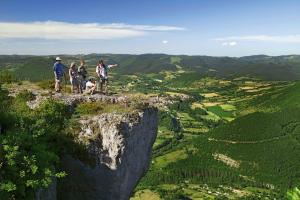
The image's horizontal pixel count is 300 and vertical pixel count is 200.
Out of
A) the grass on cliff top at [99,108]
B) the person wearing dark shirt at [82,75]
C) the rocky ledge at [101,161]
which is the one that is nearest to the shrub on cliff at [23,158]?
the rocky ledge at [101,161]

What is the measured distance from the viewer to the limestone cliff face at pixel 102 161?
31681 millimetres

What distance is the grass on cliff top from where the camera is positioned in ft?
112

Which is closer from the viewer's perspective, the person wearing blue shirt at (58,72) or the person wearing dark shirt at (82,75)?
the person wearing blue shirt at (58,72)

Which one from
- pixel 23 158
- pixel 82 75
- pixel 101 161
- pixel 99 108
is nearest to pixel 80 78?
pixel 82 75

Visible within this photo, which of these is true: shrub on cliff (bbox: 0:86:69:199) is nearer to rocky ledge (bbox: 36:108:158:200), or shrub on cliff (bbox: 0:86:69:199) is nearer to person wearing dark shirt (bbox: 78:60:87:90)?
rocky ledge (bbox: 36:108:158:200)

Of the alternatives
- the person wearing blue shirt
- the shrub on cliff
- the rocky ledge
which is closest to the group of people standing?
the person wearing blue shirt

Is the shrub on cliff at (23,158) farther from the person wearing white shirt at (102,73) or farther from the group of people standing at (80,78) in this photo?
the person wearing white shirt at (102,73)

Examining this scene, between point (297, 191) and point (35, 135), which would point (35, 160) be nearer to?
point (35, 135)

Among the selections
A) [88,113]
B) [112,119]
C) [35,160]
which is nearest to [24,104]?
[88,113]

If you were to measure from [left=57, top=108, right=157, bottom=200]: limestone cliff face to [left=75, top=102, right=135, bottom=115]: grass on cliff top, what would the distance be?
4.01ft

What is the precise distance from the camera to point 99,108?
34906 millimetres

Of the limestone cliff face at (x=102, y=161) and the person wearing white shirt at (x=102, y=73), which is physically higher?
the person wearing white shirt at (x=102, y=73)

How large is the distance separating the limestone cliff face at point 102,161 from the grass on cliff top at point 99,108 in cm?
122

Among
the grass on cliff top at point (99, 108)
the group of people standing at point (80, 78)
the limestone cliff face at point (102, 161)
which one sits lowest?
the limestone cliff face at point (102, 161)
